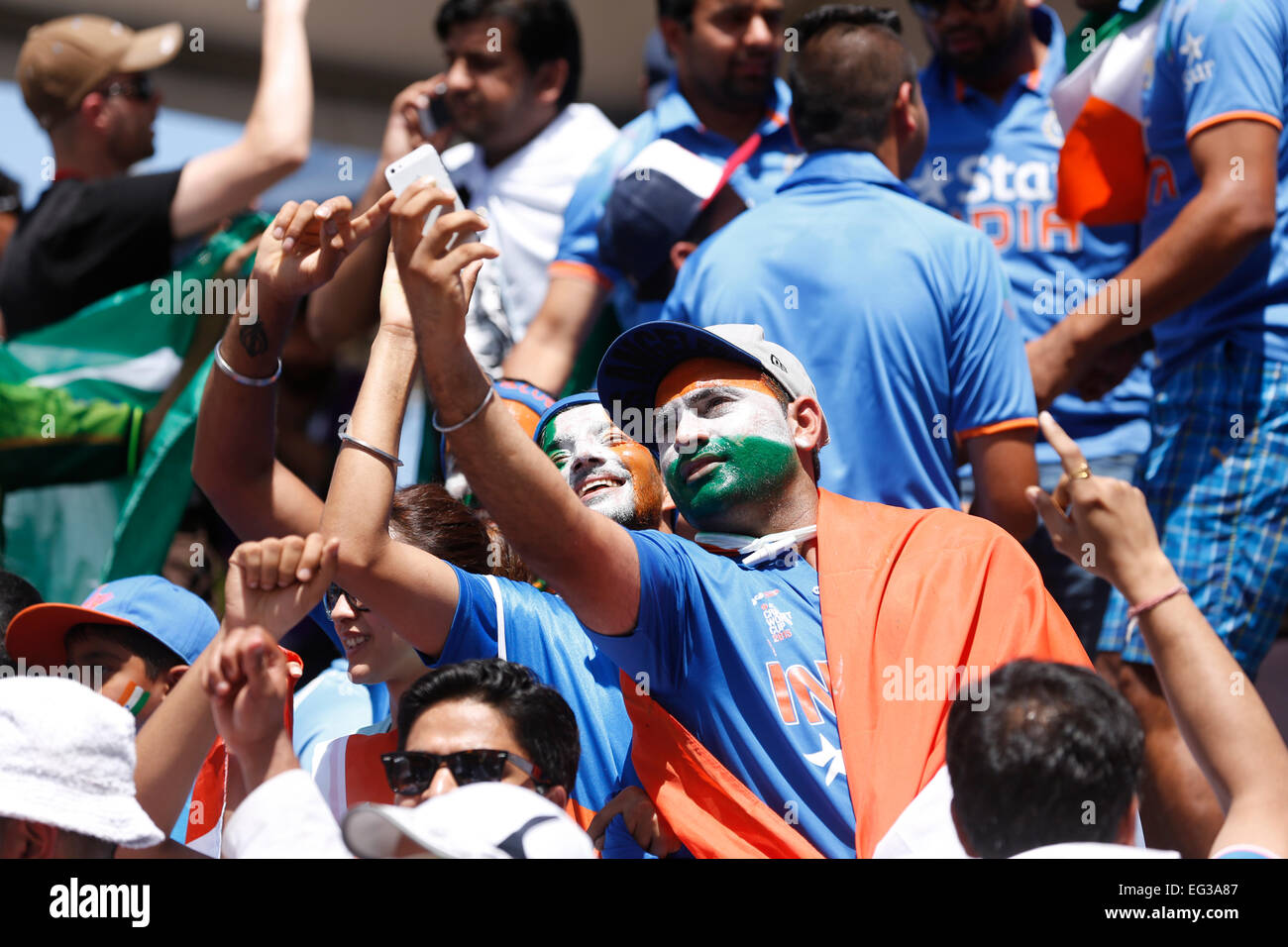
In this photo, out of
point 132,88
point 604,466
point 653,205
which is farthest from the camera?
point 132,88

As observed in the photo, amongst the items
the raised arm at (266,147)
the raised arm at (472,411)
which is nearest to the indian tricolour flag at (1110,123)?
the raised arm at (266,147)

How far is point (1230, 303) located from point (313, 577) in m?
2.57

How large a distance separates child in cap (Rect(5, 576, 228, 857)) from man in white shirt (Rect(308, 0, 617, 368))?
1.69 meters

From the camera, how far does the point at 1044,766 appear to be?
203 centimetres

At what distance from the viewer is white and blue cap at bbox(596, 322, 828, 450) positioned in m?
3.03

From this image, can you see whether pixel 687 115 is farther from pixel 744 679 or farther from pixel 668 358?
pixel 744 679

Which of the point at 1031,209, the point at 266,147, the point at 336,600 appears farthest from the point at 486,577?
the point at 1031,209

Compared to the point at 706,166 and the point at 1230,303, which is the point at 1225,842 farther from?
the point at 706,166

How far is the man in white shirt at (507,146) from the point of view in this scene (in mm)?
4852

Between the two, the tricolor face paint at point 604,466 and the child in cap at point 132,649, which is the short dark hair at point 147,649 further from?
the tricolor face paint at point 604,466

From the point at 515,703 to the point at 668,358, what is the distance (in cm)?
85

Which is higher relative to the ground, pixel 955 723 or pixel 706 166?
pixel 706 166

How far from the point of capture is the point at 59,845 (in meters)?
2.24
